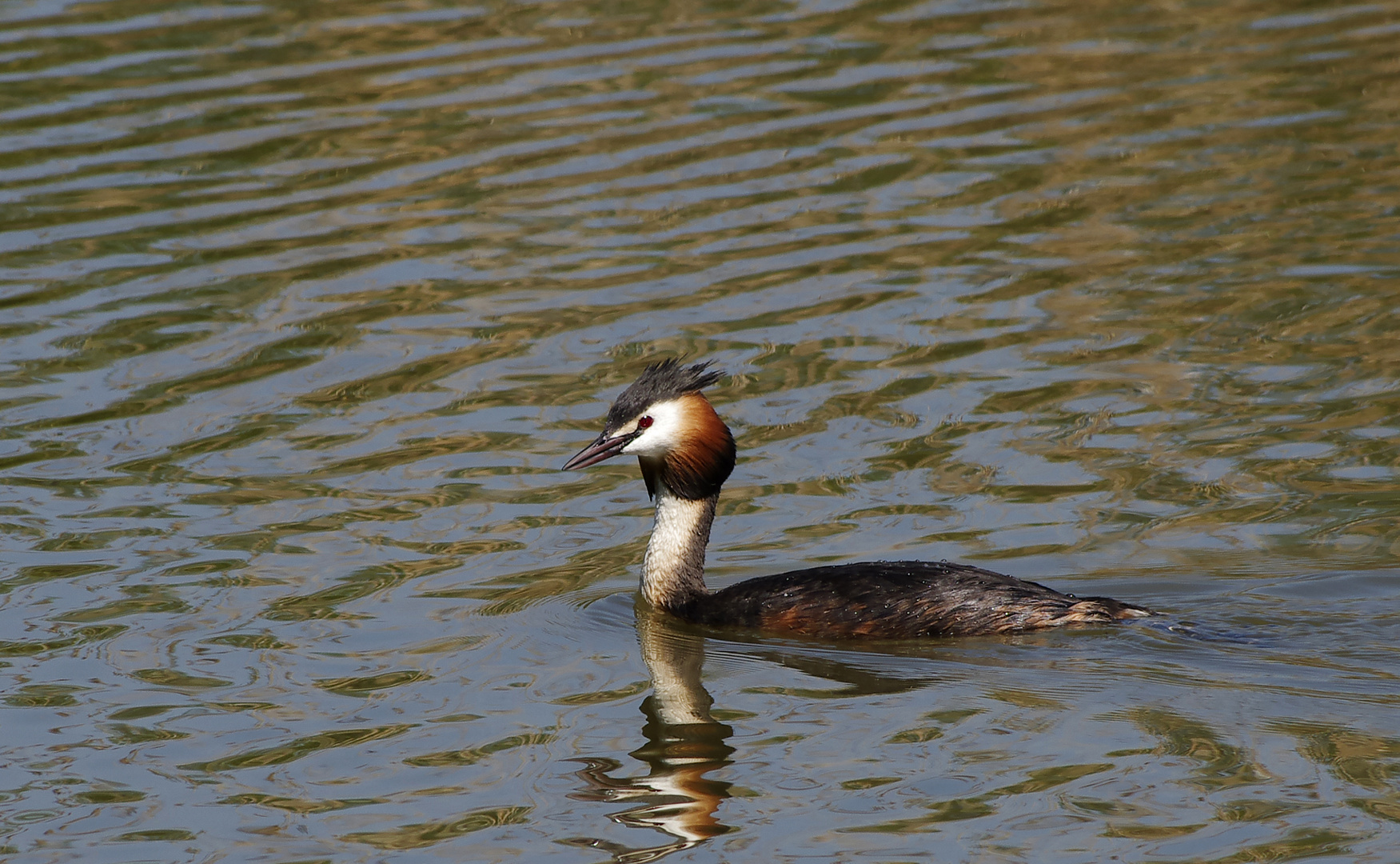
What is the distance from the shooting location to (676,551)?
8992mm

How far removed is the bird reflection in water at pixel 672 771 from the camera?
665 centimetres

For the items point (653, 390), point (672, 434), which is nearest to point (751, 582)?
point (672, 434)

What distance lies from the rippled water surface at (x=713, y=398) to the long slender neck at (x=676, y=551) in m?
0.16

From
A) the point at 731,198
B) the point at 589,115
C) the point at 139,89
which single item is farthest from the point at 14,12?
the point at 731,198

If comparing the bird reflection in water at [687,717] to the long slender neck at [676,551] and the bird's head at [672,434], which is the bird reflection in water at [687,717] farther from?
the bird's head at [672,434]

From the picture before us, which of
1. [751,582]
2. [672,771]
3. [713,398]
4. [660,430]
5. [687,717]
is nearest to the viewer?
[672,771]

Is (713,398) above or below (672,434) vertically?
below

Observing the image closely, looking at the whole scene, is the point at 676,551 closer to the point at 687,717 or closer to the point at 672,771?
the point at 687,717

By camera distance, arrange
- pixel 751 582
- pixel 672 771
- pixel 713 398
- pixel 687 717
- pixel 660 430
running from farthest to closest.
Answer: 1. pixel 713 398
2. pixel 660 430
3. pixel 751 582
4. pixel 687 717
5. pixel 672 771

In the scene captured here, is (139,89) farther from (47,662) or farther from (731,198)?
(47,662)

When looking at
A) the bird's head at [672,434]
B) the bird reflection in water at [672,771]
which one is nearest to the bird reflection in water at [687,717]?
the bird reflection in water at [672,771]

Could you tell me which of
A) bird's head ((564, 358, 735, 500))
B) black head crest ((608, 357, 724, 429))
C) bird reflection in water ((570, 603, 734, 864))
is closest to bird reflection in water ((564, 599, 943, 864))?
bird reflection in water ((570, 603, 734, 864))

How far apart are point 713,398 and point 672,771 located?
13.9 ft

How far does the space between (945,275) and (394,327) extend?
11.0 ft
